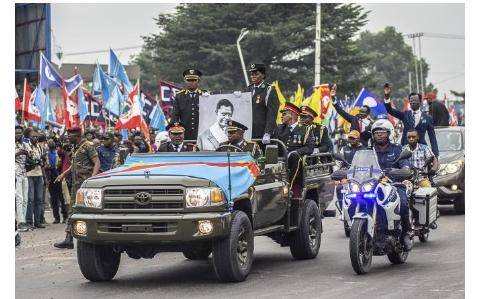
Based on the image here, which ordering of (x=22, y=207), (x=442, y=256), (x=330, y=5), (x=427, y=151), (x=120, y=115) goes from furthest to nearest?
(x=330, y=5), (x=120, y=115), (x=22, y=207), (x=427, y=151), (x=442, y=256)

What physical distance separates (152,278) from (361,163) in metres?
2.75

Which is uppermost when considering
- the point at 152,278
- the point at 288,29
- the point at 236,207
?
the point at 288,29

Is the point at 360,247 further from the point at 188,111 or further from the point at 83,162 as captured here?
the point at 83,162

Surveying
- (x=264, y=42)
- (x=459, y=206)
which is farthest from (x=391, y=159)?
(x=264, y=42)

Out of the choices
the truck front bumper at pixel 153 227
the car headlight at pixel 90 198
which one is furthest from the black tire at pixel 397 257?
the car headlight at pixel 90 198

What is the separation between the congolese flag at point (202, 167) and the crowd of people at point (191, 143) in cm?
56

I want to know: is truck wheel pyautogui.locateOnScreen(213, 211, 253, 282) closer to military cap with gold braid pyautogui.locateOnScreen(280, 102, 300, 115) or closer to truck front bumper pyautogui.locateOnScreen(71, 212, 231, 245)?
truck front bumper pyautogui.locateOnScreen(71, 212, 231, 245)

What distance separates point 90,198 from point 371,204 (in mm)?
3191

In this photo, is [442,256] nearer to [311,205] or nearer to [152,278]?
[311,205]

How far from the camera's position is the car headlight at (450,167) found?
2003cm

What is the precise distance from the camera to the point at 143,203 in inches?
419

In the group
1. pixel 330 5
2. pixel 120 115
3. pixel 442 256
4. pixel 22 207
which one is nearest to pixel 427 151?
pixel 442 256

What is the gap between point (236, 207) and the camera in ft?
37.3

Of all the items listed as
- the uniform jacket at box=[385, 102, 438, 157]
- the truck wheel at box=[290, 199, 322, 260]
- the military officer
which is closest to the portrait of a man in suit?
the truck wheel at box=[290, 199, 322, 260]
